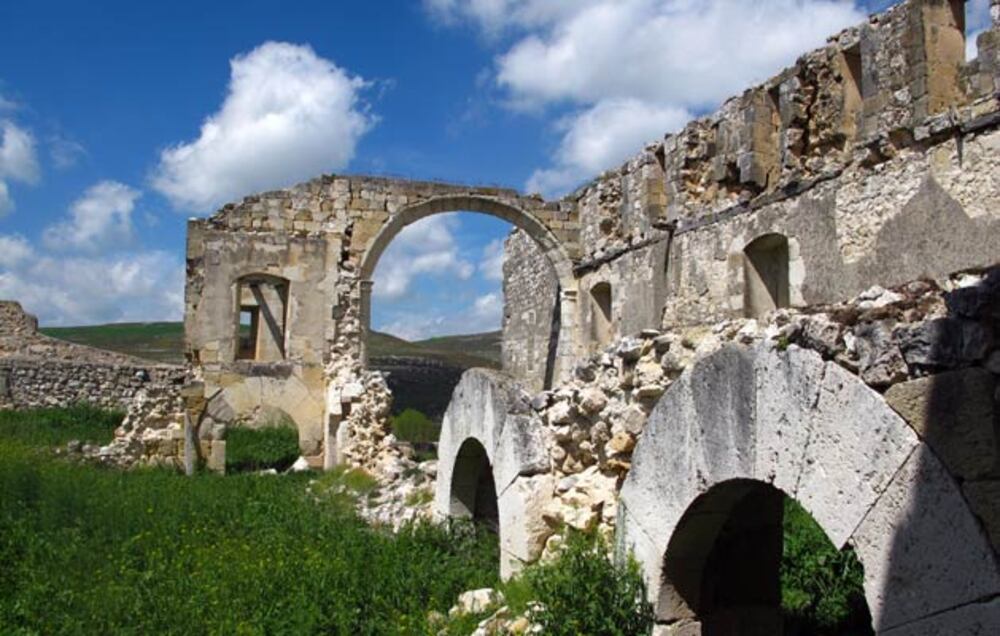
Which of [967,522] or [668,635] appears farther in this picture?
[668,635]

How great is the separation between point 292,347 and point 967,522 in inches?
550

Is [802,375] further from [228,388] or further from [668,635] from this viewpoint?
[228,388]

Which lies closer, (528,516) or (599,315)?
(528,516)

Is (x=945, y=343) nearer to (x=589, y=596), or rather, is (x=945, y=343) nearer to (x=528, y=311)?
(x=589, y=596)

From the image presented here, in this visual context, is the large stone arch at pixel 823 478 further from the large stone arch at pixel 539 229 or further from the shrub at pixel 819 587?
the large stone arch at pixel 539 229

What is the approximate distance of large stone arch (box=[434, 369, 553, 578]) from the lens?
4879 millimetres

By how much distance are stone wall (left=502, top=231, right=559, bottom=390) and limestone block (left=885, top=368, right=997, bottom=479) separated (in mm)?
15822

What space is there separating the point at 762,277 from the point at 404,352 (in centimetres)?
2737

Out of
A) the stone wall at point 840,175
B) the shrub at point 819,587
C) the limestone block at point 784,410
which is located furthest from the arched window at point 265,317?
the limestone block at point 784,410

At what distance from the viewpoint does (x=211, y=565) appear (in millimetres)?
6473

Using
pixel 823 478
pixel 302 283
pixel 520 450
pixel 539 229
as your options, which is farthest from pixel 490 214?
pixel 823 478

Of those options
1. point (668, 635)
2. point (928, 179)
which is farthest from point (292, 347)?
point (668, 635)

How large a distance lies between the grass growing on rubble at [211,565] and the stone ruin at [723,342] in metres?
0.66

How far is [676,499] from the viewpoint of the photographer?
11.9 feet
